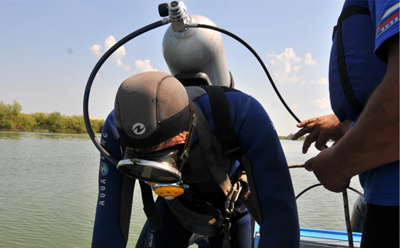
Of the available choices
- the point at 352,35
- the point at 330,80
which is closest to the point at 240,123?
the point at 330,80

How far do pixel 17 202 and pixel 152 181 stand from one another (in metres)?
7.80

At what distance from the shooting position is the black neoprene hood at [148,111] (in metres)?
1.28

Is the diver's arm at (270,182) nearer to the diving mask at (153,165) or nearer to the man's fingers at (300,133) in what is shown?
the man's fingers at (300,133)

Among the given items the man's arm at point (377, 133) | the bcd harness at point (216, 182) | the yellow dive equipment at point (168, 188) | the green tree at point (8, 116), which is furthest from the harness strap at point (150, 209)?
the green tree at point (8, 116)

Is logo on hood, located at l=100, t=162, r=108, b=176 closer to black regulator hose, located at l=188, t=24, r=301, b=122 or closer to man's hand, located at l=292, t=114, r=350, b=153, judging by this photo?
black regulator hose, located at l=188, t=24, r=301, b=122

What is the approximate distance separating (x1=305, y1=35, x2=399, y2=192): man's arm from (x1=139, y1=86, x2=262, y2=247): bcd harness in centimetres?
69

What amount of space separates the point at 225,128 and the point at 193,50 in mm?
737

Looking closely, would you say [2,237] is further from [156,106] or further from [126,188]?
[156,106]

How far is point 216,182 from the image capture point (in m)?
1.74

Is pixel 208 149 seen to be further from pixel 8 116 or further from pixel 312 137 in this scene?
pixel 8 116

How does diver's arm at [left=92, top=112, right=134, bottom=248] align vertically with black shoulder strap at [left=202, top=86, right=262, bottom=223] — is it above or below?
below

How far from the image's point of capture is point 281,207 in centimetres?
147

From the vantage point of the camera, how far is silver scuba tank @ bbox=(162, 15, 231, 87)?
6.86 ft

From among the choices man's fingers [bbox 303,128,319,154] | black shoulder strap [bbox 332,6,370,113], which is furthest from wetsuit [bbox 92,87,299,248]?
black shoulder strap [bbox 332,6,370,113]
